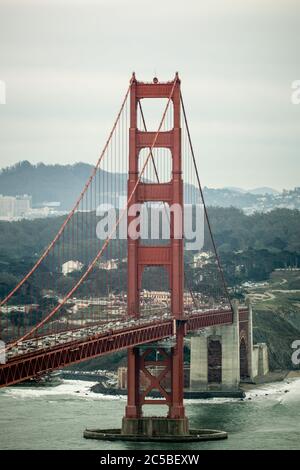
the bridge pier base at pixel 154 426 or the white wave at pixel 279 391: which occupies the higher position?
the white wave at pixel 279 391

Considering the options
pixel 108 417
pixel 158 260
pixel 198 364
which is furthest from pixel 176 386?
pixel 198 364

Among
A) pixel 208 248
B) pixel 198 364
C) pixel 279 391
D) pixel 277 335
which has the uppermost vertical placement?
pixel 208 248

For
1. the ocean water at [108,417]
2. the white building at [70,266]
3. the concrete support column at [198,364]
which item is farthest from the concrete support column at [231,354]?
the white building at [70,266]

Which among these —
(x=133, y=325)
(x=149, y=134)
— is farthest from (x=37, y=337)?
(x=149, y=134)

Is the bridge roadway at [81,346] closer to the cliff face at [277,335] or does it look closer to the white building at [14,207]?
the cliff face at [277,335]

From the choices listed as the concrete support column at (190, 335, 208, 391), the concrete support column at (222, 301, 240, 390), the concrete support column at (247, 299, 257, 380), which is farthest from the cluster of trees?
the concrete support column at (190, 335, 208, 391)

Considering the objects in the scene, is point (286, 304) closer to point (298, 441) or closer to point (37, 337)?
point (298, 441)

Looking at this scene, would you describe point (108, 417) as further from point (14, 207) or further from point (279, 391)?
point (14, 207)
